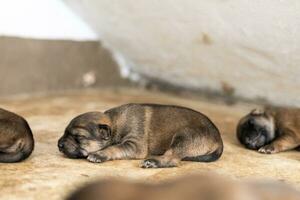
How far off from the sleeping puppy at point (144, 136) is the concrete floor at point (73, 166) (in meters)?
0.09

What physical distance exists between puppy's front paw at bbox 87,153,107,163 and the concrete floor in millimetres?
47

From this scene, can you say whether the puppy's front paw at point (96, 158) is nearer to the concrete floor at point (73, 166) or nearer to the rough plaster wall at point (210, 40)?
the concrete floor at point (73, 166)

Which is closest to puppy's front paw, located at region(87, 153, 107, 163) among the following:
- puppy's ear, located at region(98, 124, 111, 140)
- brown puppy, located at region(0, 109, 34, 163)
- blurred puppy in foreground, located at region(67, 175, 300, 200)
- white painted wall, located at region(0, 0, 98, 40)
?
puppy's ear, located at region(98, 124, 111, 140)

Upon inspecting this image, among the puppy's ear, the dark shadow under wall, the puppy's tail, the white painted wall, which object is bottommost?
the puppy's tail

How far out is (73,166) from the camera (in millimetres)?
4312

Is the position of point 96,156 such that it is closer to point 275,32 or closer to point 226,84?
point 275,32

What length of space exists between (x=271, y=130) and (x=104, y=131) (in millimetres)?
2048

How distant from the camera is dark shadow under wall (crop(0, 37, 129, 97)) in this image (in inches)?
295

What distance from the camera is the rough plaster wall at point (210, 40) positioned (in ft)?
18.8

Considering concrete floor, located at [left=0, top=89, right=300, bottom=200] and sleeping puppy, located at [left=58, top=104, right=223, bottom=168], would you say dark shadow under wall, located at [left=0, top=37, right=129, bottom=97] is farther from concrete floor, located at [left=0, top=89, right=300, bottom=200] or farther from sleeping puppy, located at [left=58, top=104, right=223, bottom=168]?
sleeping puppy, located at [left=58, top=104, right=223, bottom=168]

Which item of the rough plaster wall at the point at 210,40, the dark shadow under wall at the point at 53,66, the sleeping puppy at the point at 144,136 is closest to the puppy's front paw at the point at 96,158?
the sleeping puppy at the point at 144,136

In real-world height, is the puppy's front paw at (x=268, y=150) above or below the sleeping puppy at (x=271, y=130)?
below

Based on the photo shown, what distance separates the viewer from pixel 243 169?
4.56 m

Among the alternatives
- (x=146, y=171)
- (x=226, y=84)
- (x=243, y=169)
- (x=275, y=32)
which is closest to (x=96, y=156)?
(x=146, y=171)
